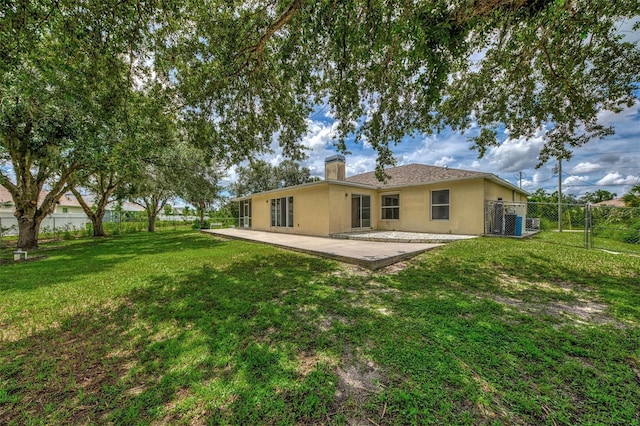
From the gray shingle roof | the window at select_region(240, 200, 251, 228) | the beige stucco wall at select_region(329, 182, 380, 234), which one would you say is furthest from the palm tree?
the window at select_region(240, 200, 251, 228)

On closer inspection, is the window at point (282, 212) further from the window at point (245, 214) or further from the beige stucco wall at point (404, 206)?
the window at point (245, 214)

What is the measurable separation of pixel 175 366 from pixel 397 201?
11.7 metres

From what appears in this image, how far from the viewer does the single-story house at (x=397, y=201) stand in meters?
10.0

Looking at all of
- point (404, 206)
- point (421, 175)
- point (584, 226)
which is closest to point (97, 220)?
point (404, 206)

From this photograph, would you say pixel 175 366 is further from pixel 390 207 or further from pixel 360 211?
pixel 390 207

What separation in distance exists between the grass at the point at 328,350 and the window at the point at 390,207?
769 cm

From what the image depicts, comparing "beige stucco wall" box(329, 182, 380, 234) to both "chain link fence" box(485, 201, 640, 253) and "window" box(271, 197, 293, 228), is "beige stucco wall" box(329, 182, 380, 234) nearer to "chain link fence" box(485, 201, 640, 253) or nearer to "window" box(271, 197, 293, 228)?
"window" box(271, 197, 293, 228)

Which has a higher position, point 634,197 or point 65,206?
point 65,206

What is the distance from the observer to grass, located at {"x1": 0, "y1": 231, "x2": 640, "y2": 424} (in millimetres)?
1729

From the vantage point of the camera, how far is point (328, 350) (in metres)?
2.42

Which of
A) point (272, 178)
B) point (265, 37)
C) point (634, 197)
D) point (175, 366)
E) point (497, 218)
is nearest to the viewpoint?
point (175, 366)

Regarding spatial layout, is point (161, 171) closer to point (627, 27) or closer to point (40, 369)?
point (40, 369)

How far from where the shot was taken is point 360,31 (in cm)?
416

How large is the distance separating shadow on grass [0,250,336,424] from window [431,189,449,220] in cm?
927
